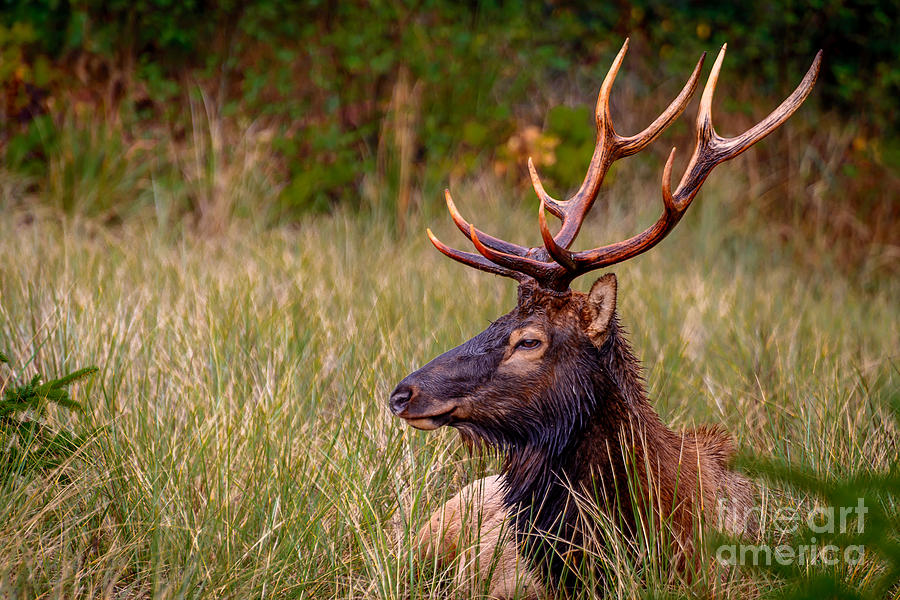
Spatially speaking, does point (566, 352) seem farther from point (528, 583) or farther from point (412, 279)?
point (412, 279)

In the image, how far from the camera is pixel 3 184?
7168 mm

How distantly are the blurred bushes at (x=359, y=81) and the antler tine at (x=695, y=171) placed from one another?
459 cm

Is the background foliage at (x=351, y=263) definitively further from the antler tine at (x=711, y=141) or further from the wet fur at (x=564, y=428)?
the antler tine at (x=711, y=141)

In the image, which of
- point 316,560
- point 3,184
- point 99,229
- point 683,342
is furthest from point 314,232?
point 316,560

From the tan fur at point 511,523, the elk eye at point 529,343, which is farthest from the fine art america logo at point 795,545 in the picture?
the elk eye at point 529,343

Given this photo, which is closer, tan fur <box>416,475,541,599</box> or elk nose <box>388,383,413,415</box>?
elk nose <box>388,383,413,415</box>

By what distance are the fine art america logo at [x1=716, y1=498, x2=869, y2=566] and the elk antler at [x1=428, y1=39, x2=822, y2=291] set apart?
79 centimetres

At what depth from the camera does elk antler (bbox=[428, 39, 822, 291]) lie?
2.92m

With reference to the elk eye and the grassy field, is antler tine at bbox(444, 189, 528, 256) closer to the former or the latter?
the elk eye

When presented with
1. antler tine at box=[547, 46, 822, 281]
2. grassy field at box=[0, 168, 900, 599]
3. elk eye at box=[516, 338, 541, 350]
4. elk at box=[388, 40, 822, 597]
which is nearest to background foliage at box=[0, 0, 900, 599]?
grassy field at box=[0, 168, 900, 599]

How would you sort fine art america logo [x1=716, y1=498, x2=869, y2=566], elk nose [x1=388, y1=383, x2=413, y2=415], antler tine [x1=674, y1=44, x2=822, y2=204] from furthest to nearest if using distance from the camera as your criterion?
antler tine [x1=674, y1=44, x2=822, y2=204], elk nose [x1=388, y1=383, x2=413, y2=415], fine art america logo [x1=716, y1=498, x2=869, y2=566]

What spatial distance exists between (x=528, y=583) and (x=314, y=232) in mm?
4323

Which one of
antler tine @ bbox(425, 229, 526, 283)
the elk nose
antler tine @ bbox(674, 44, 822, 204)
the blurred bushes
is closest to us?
the elk nose

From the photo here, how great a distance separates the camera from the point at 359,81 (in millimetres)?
8859
